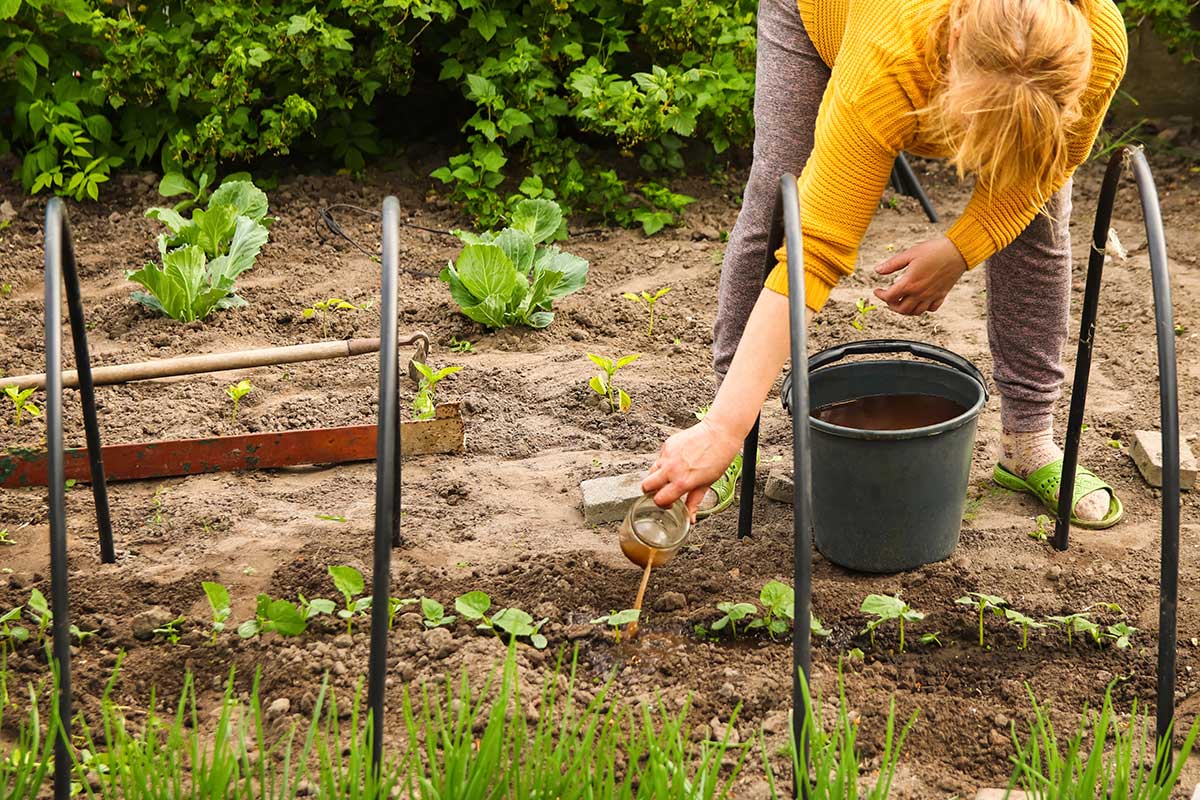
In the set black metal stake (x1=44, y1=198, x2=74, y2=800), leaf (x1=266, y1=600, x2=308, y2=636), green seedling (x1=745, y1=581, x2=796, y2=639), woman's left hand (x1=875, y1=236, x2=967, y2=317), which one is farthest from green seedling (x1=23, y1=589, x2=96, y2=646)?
woman's left hand (x1=875, y1=236, x2=967, y2=317)

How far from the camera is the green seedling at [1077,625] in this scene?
2.23 metres

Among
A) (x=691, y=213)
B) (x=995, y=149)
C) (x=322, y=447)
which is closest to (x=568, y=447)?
(x=322, y=447)

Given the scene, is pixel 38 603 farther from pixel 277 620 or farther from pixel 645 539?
pixel 645 539

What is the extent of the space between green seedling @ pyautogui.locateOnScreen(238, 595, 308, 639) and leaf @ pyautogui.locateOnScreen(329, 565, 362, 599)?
9 centimetres

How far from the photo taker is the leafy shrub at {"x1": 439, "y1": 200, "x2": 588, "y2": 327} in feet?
11.9

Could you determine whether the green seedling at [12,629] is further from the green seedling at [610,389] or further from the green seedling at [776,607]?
the green seedling at [610,389]

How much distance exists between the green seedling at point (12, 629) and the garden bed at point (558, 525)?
44 millimetres

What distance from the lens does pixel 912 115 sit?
1.87 metres

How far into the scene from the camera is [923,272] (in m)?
2.23

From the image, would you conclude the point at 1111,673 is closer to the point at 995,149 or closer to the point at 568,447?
the point at 995,149

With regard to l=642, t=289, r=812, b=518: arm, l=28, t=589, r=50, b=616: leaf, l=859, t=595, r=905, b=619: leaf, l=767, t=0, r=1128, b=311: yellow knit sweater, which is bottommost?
l=28, t=589, r=50, b=616: leaf

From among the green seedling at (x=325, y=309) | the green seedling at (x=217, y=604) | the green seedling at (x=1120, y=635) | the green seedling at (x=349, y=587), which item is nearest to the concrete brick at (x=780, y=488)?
the green seedling at (x=1120, y=635)

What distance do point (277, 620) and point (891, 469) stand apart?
3.91 feet

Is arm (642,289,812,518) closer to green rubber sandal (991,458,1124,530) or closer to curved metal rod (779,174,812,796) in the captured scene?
curved metal rod (779,174,812,796)
